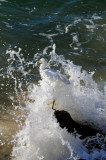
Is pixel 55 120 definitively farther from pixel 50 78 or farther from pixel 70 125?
pixel 50 78

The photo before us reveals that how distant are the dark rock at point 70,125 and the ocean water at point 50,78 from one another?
0.07 m

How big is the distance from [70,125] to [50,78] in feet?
2.64

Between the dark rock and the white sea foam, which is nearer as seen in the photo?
the white sea foam

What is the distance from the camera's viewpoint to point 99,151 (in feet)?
11.0

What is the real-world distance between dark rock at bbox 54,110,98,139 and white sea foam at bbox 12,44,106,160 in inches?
2.8

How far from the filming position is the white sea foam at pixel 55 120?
11.1 feet

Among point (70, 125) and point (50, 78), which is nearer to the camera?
point (70, 125)

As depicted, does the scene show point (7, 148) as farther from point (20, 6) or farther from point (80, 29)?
point (20, 6)

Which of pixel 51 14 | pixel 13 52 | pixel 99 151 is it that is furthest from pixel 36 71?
pixel 51 14

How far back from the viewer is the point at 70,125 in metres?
3.53

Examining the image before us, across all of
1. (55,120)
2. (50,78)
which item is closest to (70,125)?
(55,120)

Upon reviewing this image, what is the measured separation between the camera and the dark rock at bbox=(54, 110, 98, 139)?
3.48 m

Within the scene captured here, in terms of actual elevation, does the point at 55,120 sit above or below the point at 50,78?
below

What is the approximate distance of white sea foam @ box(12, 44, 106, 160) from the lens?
3.37 m
